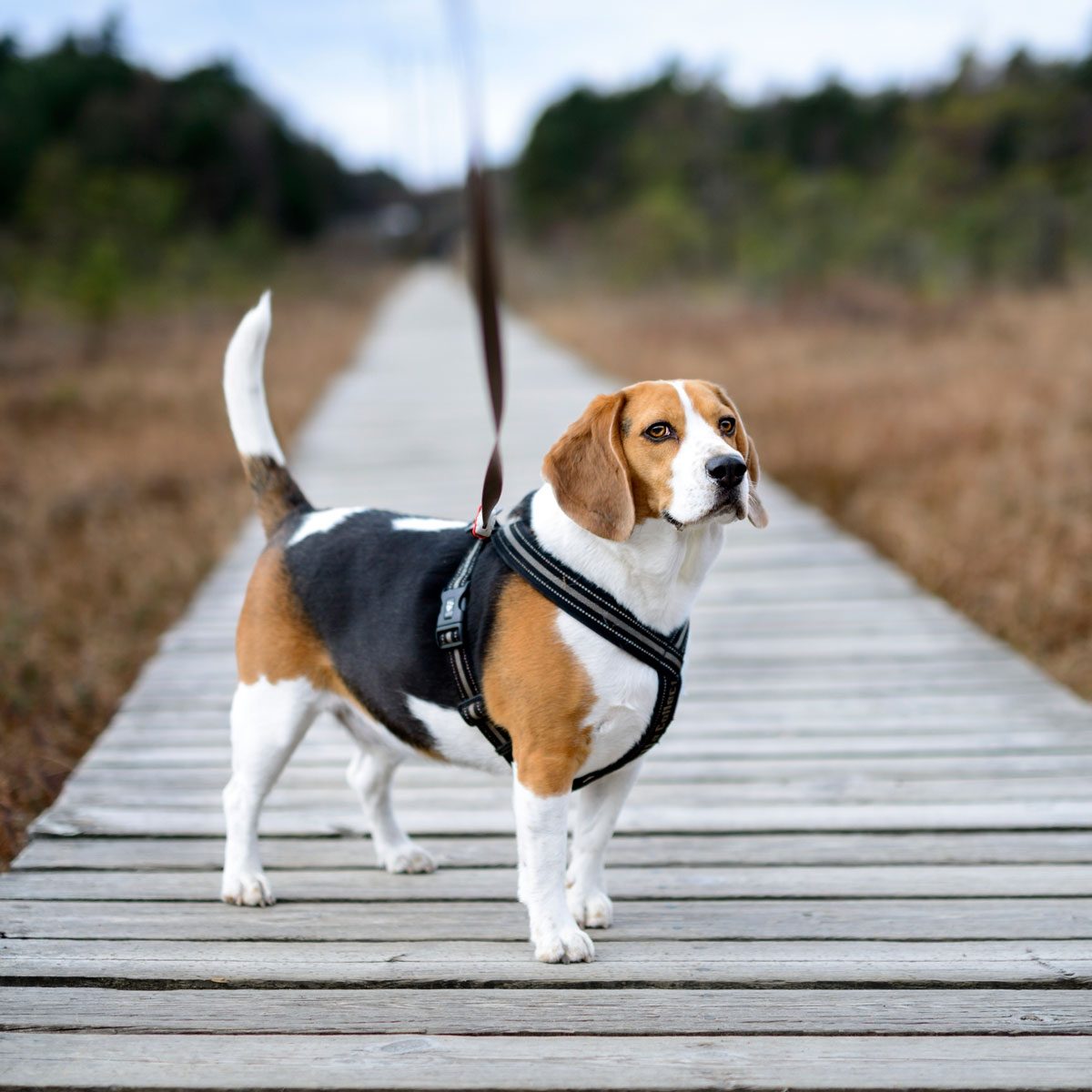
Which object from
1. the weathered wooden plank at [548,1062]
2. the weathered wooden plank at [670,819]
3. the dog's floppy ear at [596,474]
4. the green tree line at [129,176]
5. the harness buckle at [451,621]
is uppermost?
the dog's floppy ear at [596,474]

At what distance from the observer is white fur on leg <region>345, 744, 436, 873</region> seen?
305cm

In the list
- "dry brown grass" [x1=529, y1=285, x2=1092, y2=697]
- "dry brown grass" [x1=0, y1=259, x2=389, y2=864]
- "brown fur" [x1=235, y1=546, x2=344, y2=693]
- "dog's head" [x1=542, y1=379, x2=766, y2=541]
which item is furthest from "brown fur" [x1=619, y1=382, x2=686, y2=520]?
"dry brown grass" [x1=529, y1=285, x2=1092, y2=697]

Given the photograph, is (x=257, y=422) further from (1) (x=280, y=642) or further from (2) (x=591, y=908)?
(2) (x=591, y=908)

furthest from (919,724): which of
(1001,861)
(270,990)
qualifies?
(270,990)

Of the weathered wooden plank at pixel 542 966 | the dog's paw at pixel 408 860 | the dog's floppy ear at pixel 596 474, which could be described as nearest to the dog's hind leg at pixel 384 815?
the dog's paw at pixel 408 860

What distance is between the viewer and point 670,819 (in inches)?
134

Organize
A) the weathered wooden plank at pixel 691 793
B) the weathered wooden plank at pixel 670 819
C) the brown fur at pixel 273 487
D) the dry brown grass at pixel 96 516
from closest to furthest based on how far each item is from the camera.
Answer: the brown fur at pixel 273 487, the weathered wooden plank at pixel 670 819, the weathered wooden plank at pixel 691 793, the dry brown grass at pixel 96 516

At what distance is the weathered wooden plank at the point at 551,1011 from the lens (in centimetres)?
229

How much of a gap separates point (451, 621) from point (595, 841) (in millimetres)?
597

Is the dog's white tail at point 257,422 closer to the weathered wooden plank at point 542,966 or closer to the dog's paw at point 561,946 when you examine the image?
the weathered wooden plank at point 542,966

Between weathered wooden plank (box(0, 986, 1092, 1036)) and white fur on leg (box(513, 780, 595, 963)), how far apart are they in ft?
0.42

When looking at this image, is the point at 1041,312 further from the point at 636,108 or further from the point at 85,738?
the point at 636,108

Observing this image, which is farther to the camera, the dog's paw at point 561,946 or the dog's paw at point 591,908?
the dog's paw at point 591,908

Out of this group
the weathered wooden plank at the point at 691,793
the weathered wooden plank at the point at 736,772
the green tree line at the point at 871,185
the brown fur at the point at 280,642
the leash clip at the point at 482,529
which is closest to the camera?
the leash clip at the point at 482,529
